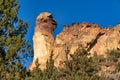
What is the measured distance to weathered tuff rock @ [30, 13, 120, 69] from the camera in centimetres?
9056

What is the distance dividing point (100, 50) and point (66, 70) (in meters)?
52.5

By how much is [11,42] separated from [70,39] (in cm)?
7360

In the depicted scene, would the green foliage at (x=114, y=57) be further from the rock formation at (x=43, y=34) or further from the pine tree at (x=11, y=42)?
the pine tree at (x=11, y=42)

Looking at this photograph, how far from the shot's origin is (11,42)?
2361 cm

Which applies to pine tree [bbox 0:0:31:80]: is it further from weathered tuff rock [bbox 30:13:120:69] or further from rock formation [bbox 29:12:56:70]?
rock formation [bbox 29:12:56:70]

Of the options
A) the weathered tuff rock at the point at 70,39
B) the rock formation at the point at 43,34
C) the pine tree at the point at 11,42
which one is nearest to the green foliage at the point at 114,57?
the weathered tuff rock at the point at 70,39

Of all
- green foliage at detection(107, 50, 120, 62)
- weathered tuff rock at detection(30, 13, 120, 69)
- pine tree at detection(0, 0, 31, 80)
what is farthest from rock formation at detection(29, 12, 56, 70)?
pine tree at detection(0, 0, 31, 80)

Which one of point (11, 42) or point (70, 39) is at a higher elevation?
point (70, 39)

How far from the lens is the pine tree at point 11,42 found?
74.8ft

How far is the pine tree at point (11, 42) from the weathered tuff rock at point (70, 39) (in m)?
63.2

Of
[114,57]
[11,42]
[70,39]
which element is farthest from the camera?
[70,39]

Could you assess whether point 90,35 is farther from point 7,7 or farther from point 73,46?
point 7,7

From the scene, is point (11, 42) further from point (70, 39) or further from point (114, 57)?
point (70, 39)

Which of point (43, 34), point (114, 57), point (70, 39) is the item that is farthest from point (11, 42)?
point (43, 34)
